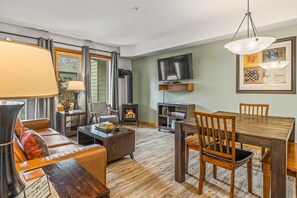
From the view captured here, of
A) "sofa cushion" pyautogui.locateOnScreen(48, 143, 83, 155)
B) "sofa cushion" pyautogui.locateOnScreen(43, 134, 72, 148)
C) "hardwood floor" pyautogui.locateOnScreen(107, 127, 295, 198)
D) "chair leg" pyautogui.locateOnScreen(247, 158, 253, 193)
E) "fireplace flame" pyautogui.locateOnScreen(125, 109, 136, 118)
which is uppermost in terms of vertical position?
"fireplace flame" pyautogui.locateOnScreen(125, 109, 136, 118)

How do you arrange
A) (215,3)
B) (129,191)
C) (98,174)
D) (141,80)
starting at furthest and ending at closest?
(141,80) → (215,3) → (129,191) → (98,174)

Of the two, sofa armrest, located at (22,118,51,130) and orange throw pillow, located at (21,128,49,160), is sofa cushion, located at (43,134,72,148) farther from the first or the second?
orange throw pillow, located at (21,128,49,160)

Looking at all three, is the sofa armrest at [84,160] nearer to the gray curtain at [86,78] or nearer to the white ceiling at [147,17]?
the white ceiling at [147,17]

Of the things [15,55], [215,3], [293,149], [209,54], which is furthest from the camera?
[209,54]

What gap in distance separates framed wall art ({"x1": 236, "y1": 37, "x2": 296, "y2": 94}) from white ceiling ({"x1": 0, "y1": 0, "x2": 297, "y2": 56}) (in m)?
0.48

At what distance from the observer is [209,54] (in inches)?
166

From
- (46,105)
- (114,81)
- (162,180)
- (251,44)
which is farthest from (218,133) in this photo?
(114,81)

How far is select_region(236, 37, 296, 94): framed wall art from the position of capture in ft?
10.2

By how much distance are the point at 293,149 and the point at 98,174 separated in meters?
2.06

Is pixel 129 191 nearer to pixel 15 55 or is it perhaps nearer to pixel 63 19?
pixel 15 55

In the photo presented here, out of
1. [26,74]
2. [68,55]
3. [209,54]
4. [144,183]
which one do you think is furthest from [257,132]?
[68,55]

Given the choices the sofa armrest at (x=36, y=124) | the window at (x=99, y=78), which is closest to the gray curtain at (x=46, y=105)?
the sofa armrest at (x=36, y=124)

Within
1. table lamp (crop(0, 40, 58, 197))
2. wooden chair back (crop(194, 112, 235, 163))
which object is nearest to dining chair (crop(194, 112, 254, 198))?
wooden chair back (crop(194, 112, 235, 163))

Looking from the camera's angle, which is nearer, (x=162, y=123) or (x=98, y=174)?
(x=98, y=174)
